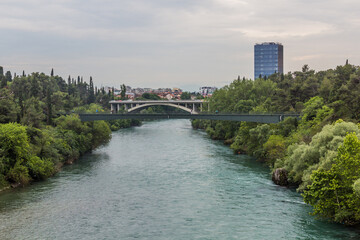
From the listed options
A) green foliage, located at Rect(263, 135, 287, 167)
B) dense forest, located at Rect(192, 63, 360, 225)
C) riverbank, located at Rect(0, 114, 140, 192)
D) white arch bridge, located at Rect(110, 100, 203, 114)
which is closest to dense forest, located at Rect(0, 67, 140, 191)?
riverbank, located at Rect(0, 114, 140, 192)

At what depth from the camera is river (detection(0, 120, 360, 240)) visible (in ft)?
97.3

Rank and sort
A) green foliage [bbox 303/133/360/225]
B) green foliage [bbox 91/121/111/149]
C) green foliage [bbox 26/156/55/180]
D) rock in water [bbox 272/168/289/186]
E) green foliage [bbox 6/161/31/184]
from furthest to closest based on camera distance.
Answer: green foliage [bbox 91/121/111/149], green foliage [bbox 26/156/55/180], rock in water [bbox 272/168/289/186], green foliage [bbox 6/161/31/184], green foliage [bbox 303/133/360/225]

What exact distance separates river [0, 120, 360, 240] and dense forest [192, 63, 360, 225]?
2137 millimetres

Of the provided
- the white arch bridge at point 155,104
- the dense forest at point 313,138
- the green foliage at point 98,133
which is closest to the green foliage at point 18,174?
the dense forest at point 313,138

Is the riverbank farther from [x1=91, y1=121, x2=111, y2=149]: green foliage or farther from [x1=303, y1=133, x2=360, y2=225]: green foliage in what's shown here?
[x1=303, y1=133, x2=360, y2=225]: green foliage

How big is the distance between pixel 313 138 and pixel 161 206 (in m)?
15.8

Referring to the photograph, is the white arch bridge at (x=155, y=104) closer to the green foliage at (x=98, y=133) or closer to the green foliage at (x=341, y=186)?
the green foliage at (x=98, y=133)

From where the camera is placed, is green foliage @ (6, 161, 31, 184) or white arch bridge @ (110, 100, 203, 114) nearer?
green foliage @ (6, 161, 31, 184)

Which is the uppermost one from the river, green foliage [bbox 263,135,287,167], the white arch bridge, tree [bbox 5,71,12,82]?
tree [bbox 5,71,12,82]

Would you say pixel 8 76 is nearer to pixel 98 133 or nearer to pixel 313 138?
pixel 98 133

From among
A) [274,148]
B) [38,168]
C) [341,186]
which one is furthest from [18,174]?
[341,186]

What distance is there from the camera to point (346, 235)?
28.2 meters

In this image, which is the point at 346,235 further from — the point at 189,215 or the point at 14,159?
the point at 14,159

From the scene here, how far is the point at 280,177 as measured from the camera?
42594 mm
